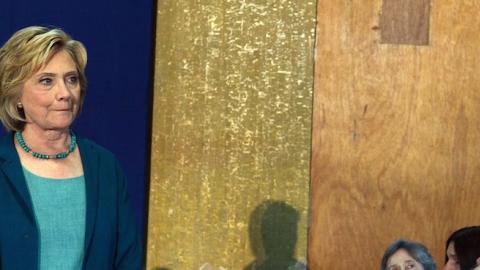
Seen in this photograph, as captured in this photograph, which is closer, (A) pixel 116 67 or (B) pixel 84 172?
(B) pixel 84 172

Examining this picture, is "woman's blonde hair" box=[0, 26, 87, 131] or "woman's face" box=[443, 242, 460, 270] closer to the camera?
"woman's blonde hair" box=[0, 26, 87, 131]

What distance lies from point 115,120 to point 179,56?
0.44 meters

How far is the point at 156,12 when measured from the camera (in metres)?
5.99

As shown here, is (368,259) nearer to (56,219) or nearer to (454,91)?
(454,91)

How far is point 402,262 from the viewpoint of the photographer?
5.13 m

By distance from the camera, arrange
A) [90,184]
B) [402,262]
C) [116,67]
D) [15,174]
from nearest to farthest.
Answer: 1. [15,174]
2. [90,184]
3. [402,262]
4. [116,67]

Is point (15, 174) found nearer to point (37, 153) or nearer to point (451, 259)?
point (37, 153)

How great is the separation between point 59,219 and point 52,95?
0.40 meters

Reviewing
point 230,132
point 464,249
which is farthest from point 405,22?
point 464,249

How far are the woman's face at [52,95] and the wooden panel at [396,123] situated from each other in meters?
2.17

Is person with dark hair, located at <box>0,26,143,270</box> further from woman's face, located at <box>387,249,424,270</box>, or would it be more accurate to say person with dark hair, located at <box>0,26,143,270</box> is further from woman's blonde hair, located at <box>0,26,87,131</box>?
woman's face, located at <box>387,249,424,270</box>

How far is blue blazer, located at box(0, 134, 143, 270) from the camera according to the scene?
3.87m

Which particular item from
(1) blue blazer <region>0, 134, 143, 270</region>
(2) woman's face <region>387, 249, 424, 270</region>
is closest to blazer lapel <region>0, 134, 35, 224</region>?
(1) blue blazer <region>0, 134, 143, 270</region>

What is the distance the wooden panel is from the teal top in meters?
2.19
